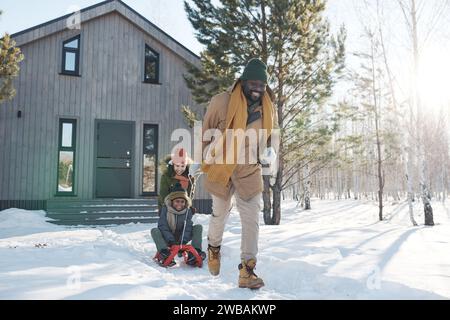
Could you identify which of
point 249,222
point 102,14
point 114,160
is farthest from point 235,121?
point 102,14

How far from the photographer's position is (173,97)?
492 inches

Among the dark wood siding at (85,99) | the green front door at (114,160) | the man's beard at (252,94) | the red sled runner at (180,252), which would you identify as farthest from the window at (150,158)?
the man's beard at (252,94)

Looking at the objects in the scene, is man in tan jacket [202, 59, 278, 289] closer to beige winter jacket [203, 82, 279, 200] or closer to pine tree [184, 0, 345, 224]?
beige winter jacket [203, 82, 279, 200]

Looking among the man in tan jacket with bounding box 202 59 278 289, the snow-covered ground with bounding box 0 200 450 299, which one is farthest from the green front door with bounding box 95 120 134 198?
the man in tan jacket with bounding box 202 59 278 289

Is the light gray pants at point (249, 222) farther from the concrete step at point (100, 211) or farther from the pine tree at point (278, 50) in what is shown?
the concrete step at point (100, 211)

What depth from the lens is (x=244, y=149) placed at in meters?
3.30

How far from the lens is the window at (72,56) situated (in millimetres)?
11586

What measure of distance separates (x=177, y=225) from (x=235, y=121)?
2.37 meters

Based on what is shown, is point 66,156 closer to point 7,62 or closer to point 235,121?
point 7,62

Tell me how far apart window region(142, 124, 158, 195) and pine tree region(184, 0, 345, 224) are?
8.97 ft

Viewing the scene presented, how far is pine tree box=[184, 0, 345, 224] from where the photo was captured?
964 cm

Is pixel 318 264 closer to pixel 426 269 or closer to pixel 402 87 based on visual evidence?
pixel 426 269

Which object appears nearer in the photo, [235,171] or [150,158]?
[235,171]

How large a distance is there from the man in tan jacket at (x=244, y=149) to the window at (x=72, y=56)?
9.80m
